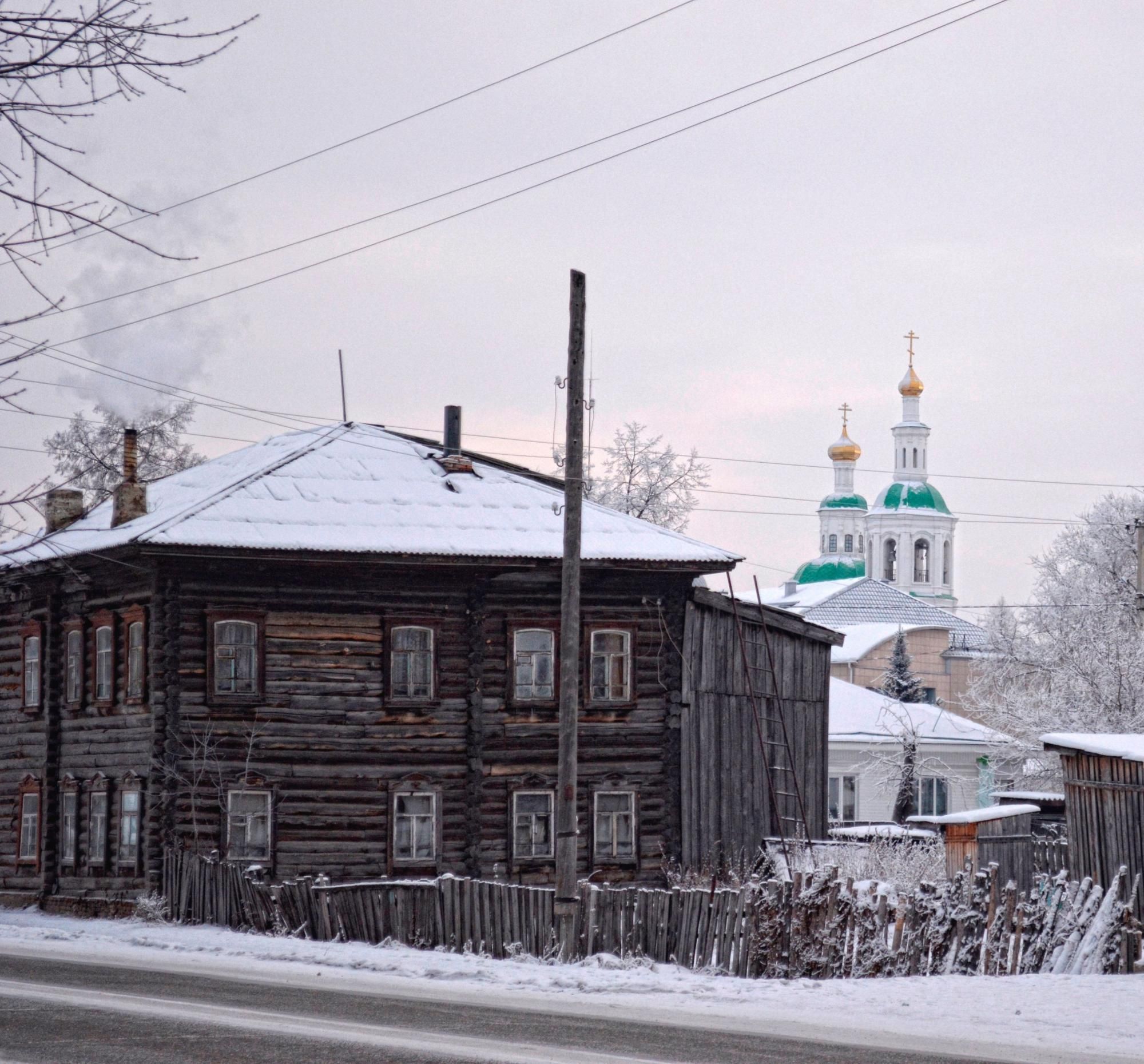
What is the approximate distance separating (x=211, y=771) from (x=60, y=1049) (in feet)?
52.3

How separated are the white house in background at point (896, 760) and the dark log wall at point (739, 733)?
59.7 ft

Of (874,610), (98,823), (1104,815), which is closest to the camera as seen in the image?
(1104,815)

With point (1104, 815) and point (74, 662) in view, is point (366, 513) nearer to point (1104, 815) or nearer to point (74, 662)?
point (74, 662)

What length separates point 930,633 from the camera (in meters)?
87.1

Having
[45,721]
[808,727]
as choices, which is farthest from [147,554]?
[808,727]

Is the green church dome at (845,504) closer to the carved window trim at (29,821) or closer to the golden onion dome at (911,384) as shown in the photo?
the golden onion dome at (911,384)

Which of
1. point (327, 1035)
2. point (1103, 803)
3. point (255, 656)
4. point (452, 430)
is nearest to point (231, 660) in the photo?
point (255, 656)

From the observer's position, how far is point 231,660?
2755cm

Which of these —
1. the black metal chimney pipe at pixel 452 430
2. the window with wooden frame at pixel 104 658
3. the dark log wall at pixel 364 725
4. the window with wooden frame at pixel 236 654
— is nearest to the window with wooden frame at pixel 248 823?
the dark log wall at pixel 364 725

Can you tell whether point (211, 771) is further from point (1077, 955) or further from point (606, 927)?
point (1077, 955)

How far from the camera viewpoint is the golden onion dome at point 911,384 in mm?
134875

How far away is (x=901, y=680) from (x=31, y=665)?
4391 centimetres

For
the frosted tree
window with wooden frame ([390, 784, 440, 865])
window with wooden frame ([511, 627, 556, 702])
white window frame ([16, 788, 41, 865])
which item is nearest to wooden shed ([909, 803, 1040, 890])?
window with wooden frame ([511, 627, 556, 702])

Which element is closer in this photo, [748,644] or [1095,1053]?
[1095,1053]
